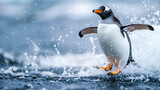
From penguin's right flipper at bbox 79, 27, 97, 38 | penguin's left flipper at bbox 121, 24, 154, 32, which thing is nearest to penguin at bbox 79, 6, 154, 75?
penguin's left flipper at bbox 121, 24, 154, 32

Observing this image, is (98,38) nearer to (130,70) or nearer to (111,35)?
(111,35)

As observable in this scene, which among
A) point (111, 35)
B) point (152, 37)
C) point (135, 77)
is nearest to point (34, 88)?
point (111, 35)

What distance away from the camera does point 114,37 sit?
14.2 ft

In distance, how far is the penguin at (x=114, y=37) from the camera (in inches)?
169

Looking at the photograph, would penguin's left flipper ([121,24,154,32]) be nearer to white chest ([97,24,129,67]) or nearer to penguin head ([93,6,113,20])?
white chest ([97,24,129,67])

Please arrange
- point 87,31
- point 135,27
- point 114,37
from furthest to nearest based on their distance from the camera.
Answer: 1. point 87,31
2. point 135,27
3. point 114,37

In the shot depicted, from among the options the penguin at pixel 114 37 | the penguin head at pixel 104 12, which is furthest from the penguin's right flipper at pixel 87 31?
the penguin head at pixel 104 12

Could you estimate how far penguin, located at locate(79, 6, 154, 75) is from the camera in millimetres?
4301

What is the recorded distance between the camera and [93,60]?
525 centimetres

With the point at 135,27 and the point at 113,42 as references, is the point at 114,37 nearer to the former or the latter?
the point at 113,42

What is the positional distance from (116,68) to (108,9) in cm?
110

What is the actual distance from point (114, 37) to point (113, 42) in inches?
4.0

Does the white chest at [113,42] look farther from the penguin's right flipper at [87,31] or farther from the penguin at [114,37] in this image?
the penguin's right flipper at [87,31]

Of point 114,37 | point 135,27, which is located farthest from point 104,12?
point 135,27
